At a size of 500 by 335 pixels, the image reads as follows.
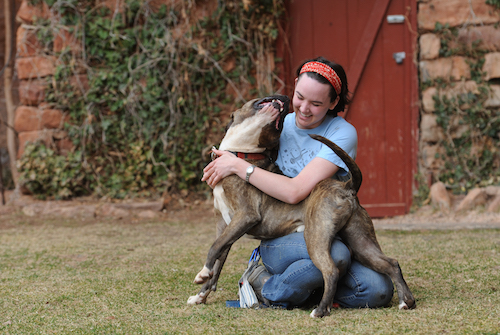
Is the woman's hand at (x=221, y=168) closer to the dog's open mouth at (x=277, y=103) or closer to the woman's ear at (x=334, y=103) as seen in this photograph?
the dog's open mouth at (x=277, y=103)

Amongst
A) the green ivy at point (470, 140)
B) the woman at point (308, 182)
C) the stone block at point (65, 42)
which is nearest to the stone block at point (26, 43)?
the stone block at point (65, 42)

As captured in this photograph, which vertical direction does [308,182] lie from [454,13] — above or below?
below

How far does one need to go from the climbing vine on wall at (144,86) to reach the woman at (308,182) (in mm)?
3670

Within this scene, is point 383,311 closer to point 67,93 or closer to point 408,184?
point 408,184

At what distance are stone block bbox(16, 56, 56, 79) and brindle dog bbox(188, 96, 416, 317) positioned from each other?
14.5ft

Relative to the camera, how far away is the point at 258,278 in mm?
2822

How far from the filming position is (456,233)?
481 cm

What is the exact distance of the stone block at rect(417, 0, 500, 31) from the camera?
590 centimetres

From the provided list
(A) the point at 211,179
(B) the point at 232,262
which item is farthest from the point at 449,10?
(A) the point at 211,179

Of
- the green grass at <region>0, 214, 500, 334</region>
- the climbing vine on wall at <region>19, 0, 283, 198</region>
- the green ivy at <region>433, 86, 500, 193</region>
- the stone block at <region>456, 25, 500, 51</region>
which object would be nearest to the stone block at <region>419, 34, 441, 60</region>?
the stone block at <region>456, 25, 500, 51</region>

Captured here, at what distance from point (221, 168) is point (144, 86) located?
4.05 meters

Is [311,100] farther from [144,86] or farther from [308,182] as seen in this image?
[144,86]

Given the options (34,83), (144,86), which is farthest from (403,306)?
(34,83)

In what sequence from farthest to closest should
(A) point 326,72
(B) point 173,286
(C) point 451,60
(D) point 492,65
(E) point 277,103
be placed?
(C) point 451,60 < (D) point 492,65 < (B) point 173,286 < (E) point 277,103 < (A) point 326,72
